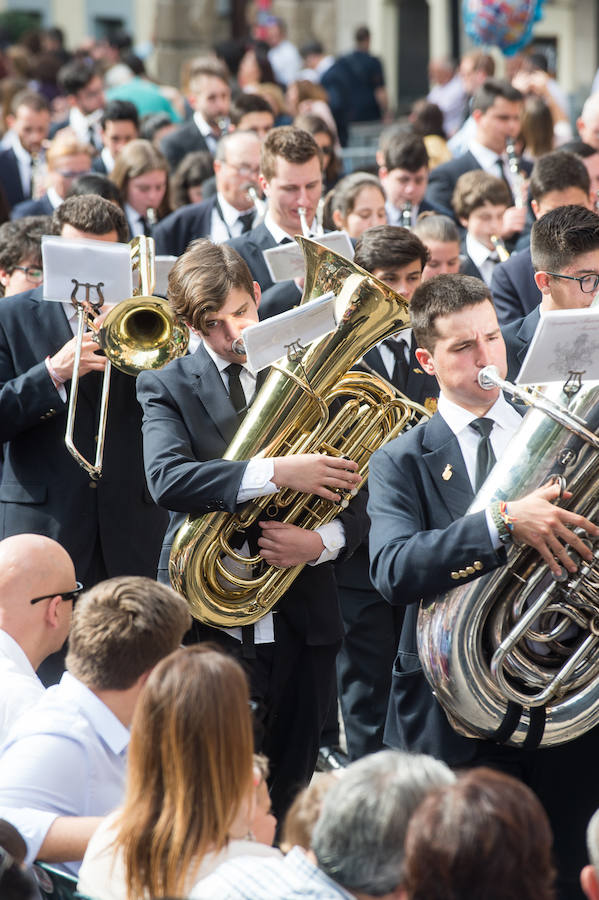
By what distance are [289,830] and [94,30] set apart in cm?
2615

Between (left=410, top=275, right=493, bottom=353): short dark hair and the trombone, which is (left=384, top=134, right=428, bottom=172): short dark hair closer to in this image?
the trombone

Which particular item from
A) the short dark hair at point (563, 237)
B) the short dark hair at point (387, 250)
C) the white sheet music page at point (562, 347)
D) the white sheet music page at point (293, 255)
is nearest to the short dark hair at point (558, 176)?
the short dark hair at point (387, 250)

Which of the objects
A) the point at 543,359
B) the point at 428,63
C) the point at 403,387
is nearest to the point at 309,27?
the point at 428,63

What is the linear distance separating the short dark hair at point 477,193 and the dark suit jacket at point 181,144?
297 centimetres

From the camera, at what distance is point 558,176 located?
646 cm

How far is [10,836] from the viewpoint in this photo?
3.00m

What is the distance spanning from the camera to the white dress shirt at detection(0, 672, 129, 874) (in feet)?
10.7

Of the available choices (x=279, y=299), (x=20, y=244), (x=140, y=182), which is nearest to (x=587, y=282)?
(x=279, y=299)

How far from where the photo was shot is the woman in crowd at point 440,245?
6590mm

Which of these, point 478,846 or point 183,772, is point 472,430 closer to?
point 183,772

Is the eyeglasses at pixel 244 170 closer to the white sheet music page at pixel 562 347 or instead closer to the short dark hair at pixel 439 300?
the short dark hair at pixel 439 300

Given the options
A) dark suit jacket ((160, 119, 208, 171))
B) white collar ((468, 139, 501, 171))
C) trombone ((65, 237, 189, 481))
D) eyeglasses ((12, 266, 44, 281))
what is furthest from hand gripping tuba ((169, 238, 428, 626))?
dark suit jacket ((160, 119, 208, 171))

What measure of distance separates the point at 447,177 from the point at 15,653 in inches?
224

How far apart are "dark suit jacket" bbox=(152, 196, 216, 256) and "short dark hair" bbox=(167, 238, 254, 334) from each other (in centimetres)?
332
